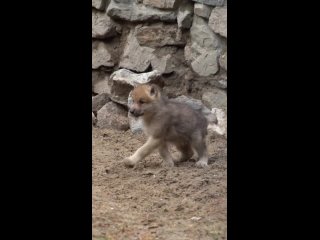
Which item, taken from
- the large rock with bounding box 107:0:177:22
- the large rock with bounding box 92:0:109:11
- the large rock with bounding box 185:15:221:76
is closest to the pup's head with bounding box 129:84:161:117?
the large rock with bounding box 185:15:221:76

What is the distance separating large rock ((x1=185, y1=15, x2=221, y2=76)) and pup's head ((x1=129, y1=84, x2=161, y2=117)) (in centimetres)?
68

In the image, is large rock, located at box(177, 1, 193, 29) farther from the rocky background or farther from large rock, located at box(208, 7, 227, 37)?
large rock, located at box(208, 7, 227, 37)

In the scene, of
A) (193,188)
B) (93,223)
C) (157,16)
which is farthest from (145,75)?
(93,223)

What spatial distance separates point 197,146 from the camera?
462 centimetres

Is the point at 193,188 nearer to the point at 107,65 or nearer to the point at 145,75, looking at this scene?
the point at 145,75

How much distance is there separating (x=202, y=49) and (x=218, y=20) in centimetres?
26

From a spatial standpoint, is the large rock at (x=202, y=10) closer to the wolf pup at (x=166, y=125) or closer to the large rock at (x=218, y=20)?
the large rock at (x=218, y=20)

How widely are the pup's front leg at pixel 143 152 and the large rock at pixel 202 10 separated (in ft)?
3.87

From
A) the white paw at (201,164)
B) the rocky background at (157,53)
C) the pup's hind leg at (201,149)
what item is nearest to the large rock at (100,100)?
the rocky background at (157,53)

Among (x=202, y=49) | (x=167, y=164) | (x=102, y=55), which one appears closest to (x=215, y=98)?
(x=202, y=49)

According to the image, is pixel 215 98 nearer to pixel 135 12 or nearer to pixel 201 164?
pixel 201 164

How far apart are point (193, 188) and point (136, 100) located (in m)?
0.99

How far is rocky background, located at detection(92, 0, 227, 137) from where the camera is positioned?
509cm

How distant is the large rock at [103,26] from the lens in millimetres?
5680
